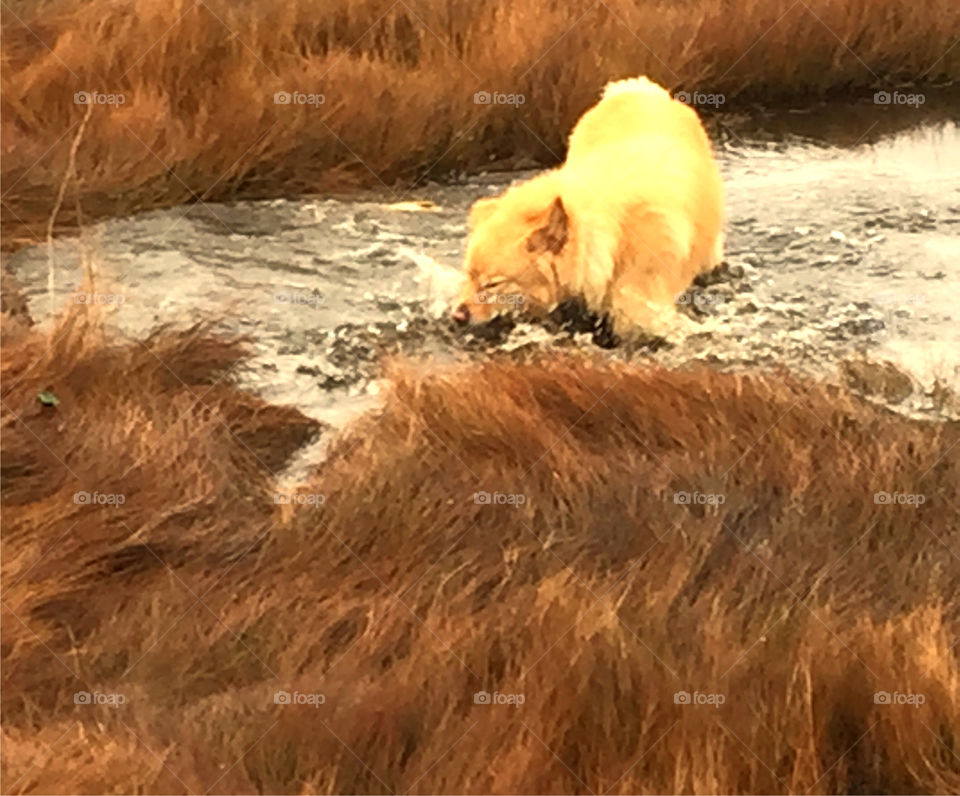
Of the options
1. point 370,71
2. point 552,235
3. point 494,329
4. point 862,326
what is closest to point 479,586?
point 494,329

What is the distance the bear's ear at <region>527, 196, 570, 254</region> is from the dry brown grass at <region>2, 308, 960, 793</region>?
15cm

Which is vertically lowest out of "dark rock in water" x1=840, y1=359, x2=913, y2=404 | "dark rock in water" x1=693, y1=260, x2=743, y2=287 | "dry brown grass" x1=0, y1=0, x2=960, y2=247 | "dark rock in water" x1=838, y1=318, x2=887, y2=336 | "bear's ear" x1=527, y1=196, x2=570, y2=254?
"dark rock in water" x1=840, y1=359, x2=913, y2=404

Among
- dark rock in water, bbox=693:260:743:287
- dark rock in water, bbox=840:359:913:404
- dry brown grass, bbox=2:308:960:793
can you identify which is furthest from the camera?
dark rock in water, bbox=693:260:743:287

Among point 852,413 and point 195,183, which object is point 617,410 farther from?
point 195,183

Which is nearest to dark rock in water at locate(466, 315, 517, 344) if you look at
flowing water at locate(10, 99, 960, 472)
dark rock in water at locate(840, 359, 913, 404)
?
flowing water at locate(10, 99, 960, 472)

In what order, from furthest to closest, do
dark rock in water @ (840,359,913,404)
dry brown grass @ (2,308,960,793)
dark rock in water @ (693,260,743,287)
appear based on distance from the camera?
dark rock in water @ (693,260,743,287), dark rock in water @ (840,359,913,404), dry brown grass @ (2,308,960,793)

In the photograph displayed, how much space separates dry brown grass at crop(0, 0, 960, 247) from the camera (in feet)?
4.78

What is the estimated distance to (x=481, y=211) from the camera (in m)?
1.44

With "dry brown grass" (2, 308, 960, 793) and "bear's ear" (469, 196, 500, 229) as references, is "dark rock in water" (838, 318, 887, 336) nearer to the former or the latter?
"dry brown grass" (2, 308, 960, 793)

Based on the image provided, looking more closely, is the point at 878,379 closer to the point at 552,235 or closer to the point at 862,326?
the point at 862,326

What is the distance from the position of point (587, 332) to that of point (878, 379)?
12.7 inches

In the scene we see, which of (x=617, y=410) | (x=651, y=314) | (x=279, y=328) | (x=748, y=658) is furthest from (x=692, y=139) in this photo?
(x=748, y=658)

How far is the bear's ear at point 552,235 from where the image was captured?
1369 millimetres

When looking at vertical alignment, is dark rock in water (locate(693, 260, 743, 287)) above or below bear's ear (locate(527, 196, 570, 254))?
below
